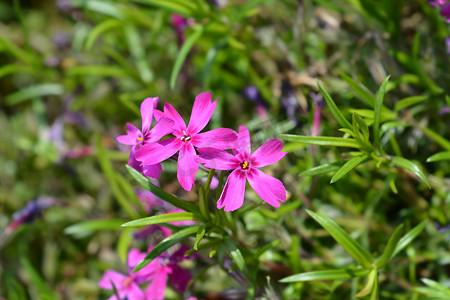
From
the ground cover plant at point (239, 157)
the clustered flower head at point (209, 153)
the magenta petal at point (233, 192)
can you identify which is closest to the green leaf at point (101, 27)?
the ground cover plant at point (239, 157)

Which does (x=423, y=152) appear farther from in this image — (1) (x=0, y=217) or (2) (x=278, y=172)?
(1) (x=0, y=217)

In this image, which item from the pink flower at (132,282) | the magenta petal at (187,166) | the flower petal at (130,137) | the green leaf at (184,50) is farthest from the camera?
the green leaf at (184,50)

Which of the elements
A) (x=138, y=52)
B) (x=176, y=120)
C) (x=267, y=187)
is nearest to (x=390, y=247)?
(x=267, y=187)

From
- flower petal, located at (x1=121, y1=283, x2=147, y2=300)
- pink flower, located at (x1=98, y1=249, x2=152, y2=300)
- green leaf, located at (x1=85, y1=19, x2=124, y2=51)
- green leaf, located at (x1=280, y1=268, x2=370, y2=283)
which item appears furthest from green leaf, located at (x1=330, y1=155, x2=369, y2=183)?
green leaf, located at (x1=85, y1=19, x2=124, y2=51)

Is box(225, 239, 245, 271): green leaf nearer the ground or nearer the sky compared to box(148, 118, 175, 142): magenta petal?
nearer the ground

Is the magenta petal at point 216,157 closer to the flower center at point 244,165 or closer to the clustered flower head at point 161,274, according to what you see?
the flower center at point 244,165

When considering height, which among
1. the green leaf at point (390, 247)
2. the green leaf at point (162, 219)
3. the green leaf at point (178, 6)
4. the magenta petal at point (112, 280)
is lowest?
the magenta petal at point (112, 280)

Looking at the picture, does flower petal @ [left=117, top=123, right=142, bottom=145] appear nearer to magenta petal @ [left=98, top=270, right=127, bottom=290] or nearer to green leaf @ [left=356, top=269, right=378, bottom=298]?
magenta petal @ [left=98, top=270, right=127, bottom=290]
